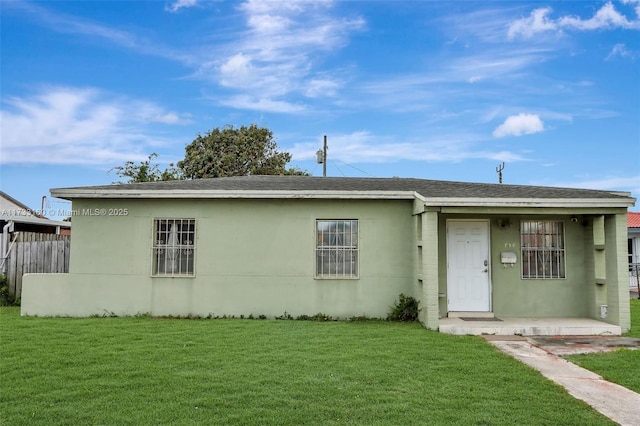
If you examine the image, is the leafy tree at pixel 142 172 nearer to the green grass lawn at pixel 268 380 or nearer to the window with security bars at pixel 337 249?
the window with security bars at pixel 337 249

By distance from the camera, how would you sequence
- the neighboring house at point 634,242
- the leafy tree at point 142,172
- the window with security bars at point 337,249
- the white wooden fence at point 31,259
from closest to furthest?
the window with security bars at point 337,249 → the white wooden fence at point 31,259 → the neighboring house at point 634,242 → the leafy tree at point 142,172

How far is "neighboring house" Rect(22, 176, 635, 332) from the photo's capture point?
975 cm

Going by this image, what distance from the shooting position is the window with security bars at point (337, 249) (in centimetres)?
984

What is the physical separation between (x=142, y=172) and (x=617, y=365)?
2635 centimetres

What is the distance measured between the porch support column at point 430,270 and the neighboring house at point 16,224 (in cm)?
1034

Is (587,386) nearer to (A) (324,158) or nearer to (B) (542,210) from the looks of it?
(B) (542,210)

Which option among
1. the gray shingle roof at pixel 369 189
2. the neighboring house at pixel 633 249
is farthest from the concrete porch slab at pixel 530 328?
the neighboring house at pixel 633 249

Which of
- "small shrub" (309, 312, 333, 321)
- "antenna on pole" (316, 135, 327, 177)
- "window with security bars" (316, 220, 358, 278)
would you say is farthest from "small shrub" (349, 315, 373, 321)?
"antenna on pole" (316, 135, 327, 177)

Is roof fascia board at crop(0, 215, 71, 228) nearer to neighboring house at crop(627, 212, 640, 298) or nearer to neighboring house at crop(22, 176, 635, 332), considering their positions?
neighboring house at crop(22, 176, 635, 332)

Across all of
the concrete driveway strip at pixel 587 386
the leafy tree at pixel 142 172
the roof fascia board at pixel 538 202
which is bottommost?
the concrete driveway strip at pixel 587 386

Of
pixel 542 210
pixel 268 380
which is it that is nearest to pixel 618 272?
A: pixel 542 210

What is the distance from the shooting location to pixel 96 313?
9.93 m

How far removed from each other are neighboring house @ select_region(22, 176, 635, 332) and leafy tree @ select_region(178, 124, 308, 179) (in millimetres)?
18417

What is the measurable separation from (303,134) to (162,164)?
9249mm
